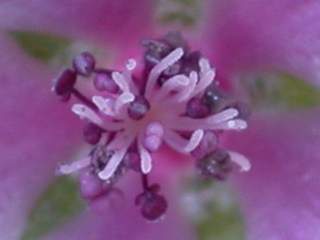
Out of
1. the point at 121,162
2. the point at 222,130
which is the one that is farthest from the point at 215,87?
the point at 121,162

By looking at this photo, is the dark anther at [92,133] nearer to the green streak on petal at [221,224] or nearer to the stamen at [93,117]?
the stamen at [93,117]

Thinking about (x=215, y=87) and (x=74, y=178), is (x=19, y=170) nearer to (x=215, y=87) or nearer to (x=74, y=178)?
(x=74, y=178)

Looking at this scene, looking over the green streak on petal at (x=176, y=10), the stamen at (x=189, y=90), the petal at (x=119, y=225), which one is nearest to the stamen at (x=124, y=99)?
the stamen at (x=189, y=90)

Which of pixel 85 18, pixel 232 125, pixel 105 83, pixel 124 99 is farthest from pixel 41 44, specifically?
pixel 232 125

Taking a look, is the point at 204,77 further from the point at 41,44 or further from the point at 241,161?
the point at 41,44

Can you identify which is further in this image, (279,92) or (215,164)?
(279,92)

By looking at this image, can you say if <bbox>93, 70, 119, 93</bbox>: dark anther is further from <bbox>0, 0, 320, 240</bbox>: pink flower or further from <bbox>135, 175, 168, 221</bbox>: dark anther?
<bbox>135, 175, 168, 221</bbox>: dark anther

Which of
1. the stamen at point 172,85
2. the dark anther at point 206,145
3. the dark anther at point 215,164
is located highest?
the stamen at point 172,85

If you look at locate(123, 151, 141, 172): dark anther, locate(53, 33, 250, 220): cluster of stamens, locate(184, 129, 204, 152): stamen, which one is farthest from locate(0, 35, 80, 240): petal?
locate(184, 129, 204, 152): stamen
